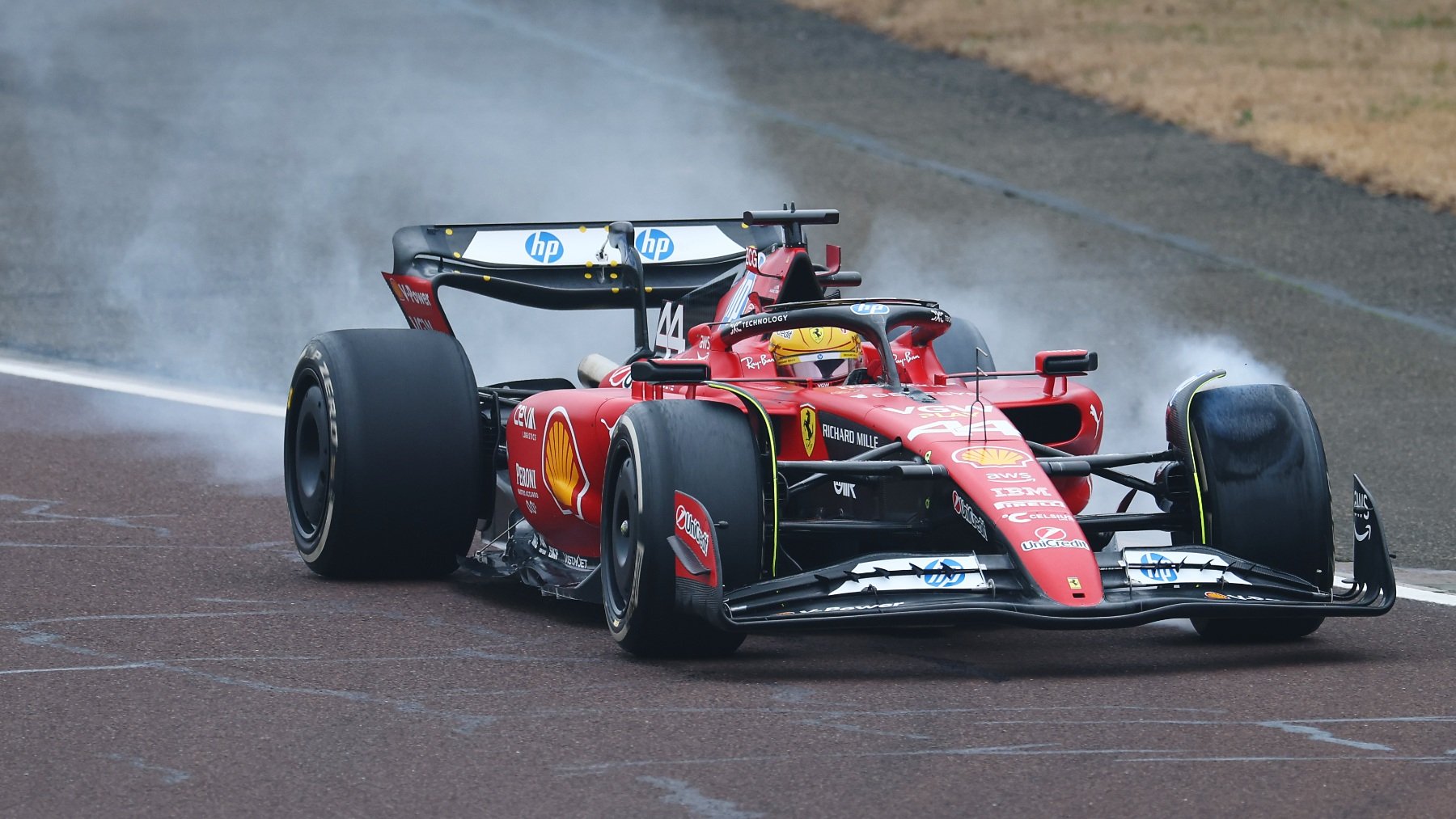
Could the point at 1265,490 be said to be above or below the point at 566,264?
below

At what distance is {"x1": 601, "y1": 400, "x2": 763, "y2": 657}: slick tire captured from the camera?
23.1 feet

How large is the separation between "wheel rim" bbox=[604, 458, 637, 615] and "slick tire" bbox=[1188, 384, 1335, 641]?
6.42 feet

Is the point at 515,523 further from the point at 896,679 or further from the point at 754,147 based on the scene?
the point at 754,147

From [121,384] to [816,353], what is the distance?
8.03 meters

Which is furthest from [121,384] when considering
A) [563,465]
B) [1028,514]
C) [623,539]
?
[1028,514]

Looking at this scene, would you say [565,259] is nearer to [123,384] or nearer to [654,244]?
[654,244]

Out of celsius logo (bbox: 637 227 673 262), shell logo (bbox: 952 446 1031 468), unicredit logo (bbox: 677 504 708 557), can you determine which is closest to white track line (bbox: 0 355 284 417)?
celsius logo (bbox: 637 227 673 262)

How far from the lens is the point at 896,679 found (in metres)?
7.01

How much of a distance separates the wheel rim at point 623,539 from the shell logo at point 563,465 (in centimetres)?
60

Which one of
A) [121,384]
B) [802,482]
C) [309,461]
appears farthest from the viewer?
[121,384]

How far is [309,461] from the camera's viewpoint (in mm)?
9430

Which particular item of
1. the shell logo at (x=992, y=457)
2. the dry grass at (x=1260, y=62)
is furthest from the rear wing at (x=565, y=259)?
the dry grass at (x=1260, y=62)

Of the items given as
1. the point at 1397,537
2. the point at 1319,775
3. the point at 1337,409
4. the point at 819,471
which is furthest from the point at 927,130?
the point at 1319,775

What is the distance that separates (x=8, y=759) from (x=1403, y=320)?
13062 millimetres
